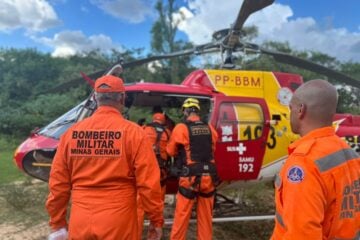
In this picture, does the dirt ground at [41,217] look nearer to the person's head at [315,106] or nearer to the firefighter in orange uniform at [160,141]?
the firefighter in orange uniform at [160,141]

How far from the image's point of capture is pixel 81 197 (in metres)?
2.74

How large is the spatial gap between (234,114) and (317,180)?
388cm

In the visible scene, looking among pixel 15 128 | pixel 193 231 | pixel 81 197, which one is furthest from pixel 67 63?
pixel 81 197

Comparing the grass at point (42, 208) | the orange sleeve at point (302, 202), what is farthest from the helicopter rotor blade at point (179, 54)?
the orange sleeve at point (302, 202)

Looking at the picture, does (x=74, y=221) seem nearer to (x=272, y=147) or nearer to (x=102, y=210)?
(x=102, y=210)

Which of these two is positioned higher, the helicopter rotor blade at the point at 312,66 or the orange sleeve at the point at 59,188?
the helicopter rotor blade at the point at 312,66

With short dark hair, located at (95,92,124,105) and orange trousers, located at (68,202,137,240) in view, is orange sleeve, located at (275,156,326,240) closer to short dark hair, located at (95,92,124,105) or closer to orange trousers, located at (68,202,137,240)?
orange trousers, located at (68,202,137,240)

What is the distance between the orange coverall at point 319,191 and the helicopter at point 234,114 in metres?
3.43

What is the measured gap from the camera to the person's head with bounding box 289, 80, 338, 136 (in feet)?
5.83

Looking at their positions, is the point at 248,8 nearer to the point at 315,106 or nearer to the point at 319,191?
the point at 315,106

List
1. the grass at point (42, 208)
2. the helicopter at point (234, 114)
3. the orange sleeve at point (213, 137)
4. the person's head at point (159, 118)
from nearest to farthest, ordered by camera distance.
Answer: the orange sleeve at point (213, 137), the helicopter at point (234, 114), the person's head at point (159, 118), the grass at point (42, 208)

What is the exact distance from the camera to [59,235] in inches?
113

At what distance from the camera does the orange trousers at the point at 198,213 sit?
485 cm

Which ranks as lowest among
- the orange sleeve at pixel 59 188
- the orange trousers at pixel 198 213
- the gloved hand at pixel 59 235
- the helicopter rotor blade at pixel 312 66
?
the orange trousers at pixel 198 213
